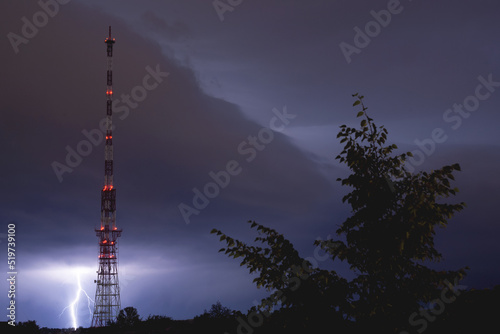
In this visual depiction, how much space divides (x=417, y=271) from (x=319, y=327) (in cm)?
198

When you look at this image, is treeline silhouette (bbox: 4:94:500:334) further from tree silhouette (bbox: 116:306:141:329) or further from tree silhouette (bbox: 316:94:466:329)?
tree silhouette (bbox: 116:306:141:329)

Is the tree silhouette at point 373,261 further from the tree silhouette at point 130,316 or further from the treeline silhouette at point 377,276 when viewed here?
the tree silhouette at point 130,316

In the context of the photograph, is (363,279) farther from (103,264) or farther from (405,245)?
(103,264)

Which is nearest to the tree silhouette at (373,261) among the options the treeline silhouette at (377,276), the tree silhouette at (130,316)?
the treeline silhouette at (377,276)

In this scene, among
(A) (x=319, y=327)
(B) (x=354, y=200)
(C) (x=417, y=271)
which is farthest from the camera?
(B) (x=354, y=200)

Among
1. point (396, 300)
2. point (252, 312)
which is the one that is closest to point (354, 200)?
point (396, 300)

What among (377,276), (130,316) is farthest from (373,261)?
(130,316)

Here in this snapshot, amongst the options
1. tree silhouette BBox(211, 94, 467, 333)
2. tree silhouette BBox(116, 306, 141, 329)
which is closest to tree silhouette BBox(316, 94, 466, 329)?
tree silhouette BBox(211, 94, 467, 333)

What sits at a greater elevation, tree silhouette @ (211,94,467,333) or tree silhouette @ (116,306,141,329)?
tree silhouette @ (116,306,141,329)

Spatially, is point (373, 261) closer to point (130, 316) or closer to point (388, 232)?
point (388, 232)

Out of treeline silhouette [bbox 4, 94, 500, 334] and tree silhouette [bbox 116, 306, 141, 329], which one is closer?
treeline silhouette [bbox 4, 94, 500, 334]

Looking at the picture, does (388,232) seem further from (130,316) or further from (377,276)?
(130,316)

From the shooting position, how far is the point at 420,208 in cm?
935

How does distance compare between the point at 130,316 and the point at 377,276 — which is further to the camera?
the point at 130,316
